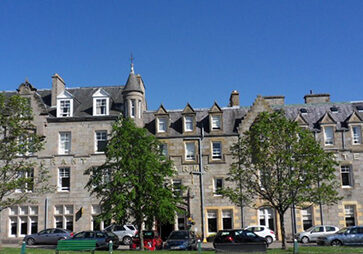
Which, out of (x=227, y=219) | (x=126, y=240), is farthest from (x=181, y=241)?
(x=227, y=219)

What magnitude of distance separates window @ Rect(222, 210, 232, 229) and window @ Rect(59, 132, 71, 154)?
16202mm

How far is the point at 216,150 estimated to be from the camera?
4156 centimetres

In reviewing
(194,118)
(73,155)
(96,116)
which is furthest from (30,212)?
(194,118)

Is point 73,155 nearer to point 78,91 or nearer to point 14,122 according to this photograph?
point 78,91

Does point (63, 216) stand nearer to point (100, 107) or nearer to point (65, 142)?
point (65, 142)

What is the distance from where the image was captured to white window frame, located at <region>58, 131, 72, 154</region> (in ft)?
136

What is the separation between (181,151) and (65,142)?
11.4m

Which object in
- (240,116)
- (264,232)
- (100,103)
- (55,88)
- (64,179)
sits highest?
(55,88)


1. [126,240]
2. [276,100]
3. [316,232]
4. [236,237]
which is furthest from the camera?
[276,100]

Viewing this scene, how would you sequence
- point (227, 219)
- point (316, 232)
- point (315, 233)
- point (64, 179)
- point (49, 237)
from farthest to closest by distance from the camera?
point (64, 179) < point (227, 219) < point (316, 232) < point (315, 233) < point (49, 237)

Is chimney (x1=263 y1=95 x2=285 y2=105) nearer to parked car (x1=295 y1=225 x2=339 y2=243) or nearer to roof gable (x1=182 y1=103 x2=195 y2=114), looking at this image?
roof gable (x1=182 y1=103 x2=195 y2=114)

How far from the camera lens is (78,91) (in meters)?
45.4

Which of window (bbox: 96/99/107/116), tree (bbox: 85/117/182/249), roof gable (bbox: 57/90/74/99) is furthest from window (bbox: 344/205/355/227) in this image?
roof gable (bbox: 57/90/74/99)

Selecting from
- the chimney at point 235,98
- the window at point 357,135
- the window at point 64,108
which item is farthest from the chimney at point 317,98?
the window at point 64,108
